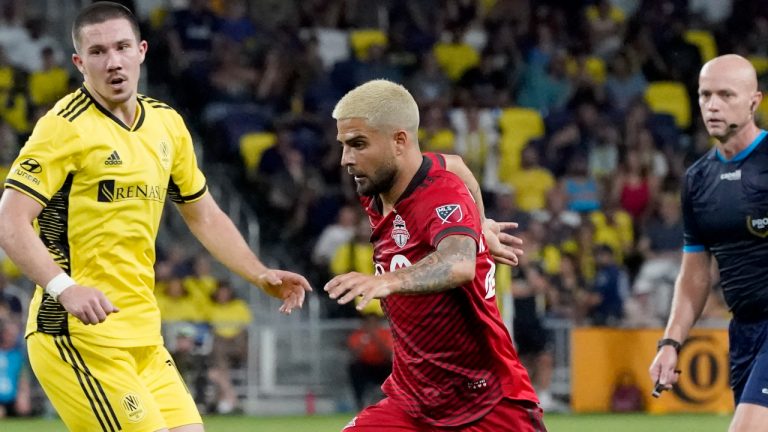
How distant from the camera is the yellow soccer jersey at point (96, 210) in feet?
18.4

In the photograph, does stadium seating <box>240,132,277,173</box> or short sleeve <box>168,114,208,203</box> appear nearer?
short sleeve <box>168,114,208,203</box>

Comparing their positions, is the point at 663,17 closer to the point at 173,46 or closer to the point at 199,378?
the point at 173,46

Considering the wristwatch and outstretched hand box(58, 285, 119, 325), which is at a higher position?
outstretched hand box(58, 285, 119, 325)

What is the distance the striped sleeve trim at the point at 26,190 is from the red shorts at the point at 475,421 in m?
1.60

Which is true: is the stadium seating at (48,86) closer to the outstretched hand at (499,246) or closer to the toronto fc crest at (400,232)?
the outstretched hand at (499,246)

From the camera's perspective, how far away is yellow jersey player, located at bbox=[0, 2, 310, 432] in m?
5.54

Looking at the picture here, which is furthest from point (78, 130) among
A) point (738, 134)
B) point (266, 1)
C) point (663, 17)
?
point (663, 17)

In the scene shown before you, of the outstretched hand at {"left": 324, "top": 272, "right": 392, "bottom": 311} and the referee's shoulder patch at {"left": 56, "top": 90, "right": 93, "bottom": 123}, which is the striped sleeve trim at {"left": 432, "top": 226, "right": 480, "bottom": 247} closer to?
the outstretched hand at {"left": 324, "top": 272, "right": 392, "bottom": 311}

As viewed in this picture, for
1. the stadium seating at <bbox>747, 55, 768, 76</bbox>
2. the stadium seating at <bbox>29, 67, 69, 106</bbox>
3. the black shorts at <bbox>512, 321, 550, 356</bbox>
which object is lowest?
the black shorts at <bbox>512, 321, 550, 356</bbox>

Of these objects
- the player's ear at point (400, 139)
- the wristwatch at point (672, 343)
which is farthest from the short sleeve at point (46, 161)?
the wristwatch at point (672, 343)

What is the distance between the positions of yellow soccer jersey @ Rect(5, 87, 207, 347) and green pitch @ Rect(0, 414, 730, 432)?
7.04 m

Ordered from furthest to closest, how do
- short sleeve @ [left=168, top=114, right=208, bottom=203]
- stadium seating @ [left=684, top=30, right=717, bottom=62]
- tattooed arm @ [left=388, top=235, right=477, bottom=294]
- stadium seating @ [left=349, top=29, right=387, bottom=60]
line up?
stadium seating @ [left=684, top=30, right=717, bottom=62]
stadium seating @ [left=349, top=29, right=387, bottom=60]
short sleeve @ [left=168, top=114, right=208, bottom=203]
tattooed arm @ [left=388, top=235, right=477, bottom=294]

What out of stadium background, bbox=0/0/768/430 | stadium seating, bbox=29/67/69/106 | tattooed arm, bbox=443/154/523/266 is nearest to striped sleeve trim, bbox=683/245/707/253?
tattooed arm, bbox=443/154/523/266

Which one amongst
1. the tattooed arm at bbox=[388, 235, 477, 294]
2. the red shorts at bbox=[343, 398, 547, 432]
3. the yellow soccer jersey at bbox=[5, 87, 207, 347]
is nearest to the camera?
the tattooed arm at bbox=[388, 235, 477, 294]
